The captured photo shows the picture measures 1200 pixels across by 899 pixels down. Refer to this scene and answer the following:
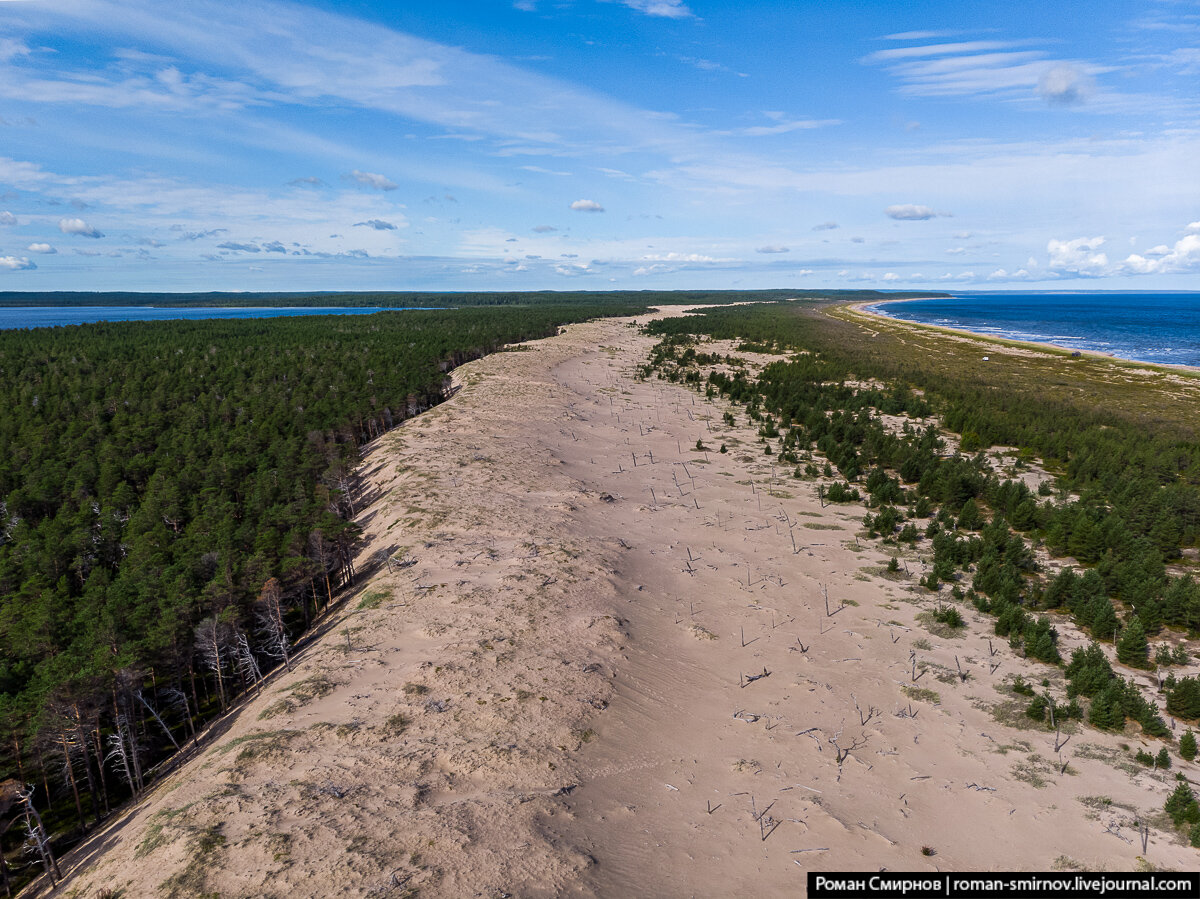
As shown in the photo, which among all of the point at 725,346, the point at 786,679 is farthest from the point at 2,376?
the point at 725,346

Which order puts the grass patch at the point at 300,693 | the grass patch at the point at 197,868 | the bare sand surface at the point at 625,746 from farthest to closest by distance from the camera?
the grass patch at the point at 300,693 < the bare sand surface at the point at 625,746 < the grass patch at the point at 197,868

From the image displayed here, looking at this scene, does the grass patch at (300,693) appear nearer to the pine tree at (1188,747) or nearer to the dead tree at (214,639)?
the dead tree at (214,639)

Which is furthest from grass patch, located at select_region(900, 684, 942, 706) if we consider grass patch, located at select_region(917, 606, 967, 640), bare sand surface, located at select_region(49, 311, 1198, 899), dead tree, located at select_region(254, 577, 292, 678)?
dead tree, located at select_region(254, 577, 292, 678)

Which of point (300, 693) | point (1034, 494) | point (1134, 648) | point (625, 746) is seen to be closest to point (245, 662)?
Answer: point (300, 693)

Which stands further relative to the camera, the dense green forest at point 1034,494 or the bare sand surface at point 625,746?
the dense green forest at point 1034,494

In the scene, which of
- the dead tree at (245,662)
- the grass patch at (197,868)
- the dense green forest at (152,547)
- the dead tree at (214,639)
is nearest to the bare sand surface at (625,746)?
the grass patch at (197,868)

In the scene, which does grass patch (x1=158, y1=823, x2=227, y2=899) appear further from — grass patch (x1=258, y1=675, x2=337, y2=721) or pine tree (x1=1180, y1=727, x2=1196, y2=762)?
pine tree (x1=1180, y1=727, x2=1196, y2=762)
